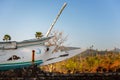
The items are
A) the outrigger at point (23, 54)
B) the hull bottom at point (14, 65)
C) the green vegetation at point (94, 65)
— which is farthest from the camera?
the green vegetation at point (94, 65)

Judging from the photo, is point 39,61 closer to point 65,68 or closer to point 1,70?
point 1,70

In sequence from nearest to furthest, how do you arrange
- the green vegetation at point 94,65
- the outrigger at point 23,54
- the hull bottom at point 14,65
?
the outrigger at point 23,54
the hull bottom at point 14,65
the green vegetation at point 94,65

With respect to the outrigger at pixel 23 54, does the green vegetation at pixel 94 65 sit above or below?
below

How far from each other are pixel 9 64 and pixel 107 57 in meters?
9.80

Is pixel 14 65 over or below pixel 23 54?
below

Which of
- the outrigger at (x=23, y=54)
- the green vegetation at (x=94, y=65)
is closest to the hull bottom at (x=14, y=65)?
the outrigger at (x=23, y=54)

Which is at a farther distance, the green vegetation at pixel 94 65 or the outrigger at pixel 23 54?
the green vegetation at pixel 94 65

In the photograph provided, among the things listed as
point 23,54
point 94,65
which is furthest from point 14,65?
point 94,65

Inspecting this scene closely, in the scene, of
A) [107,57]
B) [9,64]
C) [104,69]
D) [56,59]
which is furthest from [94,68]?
[9,64]

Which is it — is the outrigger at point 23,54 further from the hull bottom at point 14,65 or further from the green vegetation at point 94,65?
the green vegetation at point 94,65

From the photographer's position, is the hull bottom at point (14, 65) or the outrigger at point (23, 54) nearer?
the outrigger at point (23, 54)

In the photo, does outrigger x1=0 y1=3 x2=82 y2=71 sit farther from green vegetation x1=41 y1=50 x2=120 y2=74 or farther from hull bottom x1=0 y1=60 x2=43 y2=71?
green vegetation x1=41 y1=50 x2=120 y2=74

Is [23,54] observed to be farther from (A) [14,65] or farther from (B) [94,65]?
(B) [94,65]

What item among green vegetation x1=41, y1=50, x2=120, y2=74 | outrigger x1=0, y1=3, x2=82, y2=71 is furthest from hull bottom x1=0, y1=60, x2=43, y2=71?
green vegetation x1=41, y1=50, x2=120, y2=74
